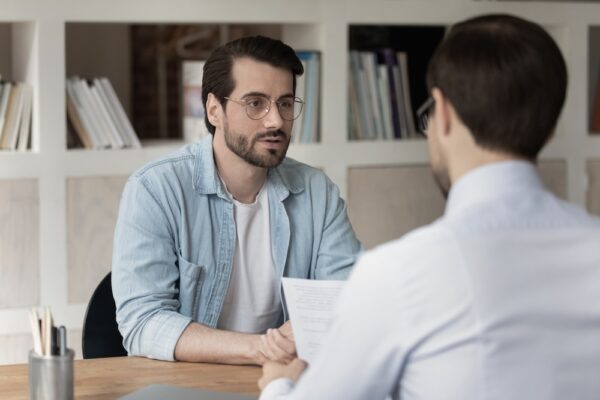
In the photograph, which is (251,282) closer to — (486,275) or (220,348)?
(220,348)

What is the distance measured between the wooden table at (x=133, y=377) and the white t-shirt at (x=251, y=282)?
14.3 inches

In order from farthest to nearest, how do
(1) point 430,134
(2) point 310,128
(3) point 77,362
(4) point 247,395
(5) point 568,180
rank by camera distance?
(5) point 568,180 < (2) point 310,128 < (3) point 77,362 < (4) point 247,395 < (1) point 430,134

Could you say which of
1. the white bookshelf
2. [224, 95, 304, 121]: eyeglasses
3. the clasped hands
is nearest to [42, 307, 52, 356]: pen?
the clasped hands

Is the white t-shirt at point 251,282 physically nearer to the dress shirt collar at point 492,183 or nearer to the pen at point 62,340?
the pen at point 62,340

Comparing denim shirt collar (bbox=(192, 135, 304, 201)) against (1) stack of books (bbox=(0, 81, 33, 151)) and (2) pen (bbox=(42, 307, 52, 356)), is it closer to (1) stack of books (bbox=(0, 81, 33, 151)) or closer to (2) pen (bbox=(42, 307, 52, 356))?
(2) pen (bbox=(42, 307, 52, 356))

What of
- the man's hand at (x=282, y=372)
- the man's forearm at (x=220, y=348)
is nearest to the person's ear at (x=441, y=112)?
the man's hand at (x=282, y=372)

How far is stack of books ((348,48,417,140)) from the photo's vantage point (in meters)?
3.69

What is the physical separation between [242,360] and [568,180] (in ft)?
7.22

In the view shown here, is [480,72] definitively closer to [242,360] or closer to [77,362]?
[242,360]

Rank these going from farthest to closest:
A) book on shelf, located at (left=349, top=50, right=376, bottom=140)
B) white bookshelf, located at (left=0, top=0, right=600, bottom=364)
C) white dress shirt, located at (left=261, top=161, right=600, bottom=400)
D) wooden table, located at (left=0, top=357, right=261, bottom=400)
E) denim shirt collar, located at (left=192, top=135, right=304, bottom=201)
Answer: book on shelf, located at (left=349, top=50, right=376, bottom=140)
white bookshelf, located at (left=0, top=0, right=600, bottom=364)
denim shirt collar, located at (left=192, top=135, right=304, bottom=201)
wooden table, located at (left=0, top=357, right=261, bottom=400)
white dress shirt, located at (left=261, top=161, right=600, bottom=400)

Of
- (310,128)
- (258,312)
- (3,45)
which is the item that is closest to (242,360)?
(258,312)

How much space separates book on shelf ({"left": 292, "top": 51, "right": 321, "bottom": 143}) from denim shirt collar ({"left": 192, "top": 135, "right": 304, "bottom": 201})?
1.00 meters

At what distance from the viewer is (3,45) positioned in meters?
3.66

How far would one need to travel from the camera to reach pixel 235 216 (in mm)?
2428
